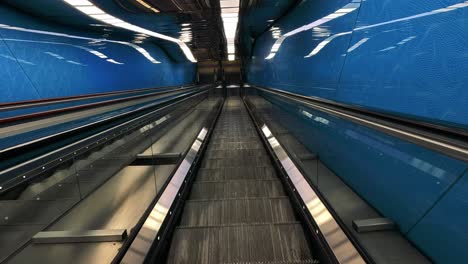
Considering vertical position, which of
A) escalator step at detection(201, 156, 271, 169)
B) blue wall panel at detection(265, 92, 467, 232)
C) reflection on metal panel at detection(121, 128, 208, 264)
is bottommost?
escalator step at detection(201, 156, 271, 169)

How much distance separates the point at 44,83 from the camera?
705 centimetres

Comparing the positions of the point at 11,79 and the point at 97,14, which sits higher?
the point at 97,14

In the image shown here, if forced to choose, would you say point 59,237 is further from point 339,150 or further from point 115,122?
point 339,150

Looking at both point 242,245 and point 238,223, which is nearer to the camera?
point 242,245

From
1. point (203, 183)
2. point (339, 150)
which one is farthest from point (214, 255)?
point (339, 150)

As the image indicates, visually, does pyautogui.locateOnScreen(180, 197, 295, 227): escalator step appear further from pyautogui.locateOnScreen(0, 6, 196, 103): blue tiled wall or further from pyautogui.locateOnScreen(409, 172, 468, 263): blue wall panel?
pyautogui.locateOnScreen(0, 6, 196, 103): blue tiled wall

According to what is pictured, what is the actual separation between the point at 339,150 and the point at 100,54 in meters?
9.14

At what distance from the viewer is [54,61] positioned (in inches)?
295

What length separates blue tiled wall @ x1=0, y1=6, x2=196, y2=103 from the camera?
20.0 feet

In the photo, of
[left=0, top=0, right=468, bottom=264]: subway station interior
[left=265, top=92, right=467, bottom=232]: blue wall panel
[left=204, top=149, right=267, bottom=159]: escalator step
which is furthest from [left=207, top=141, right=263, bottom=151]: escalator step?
[left=265, top=92, right=467, bottom=232]: blue wall panel

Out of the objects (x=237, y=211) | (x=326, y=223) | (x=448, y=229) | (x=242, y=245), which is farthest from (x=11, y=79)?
(x=448, y=229)

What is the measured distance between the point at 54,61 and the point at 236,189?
22.0 ft

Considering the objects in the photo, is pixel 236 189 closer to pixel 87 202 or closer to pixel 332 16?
pixel 87 202

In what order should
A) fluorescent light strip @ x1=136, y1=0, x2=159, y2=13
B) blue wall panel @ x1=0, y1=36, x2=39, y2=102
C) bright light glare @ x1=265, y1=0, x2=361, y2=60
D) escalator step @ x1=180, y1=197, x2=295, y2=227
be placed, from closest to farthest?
escalator step @ x1=180, y1=197, x2=295, y2=227 → bright light glare @ x1=265, y1=0, x2=361, y2=60 → blue wall panel @ x1=0, y1=36, x2=39, y2=102 → fluorescent light strip @ x1=136, y1=0, x2=159, y2=13
